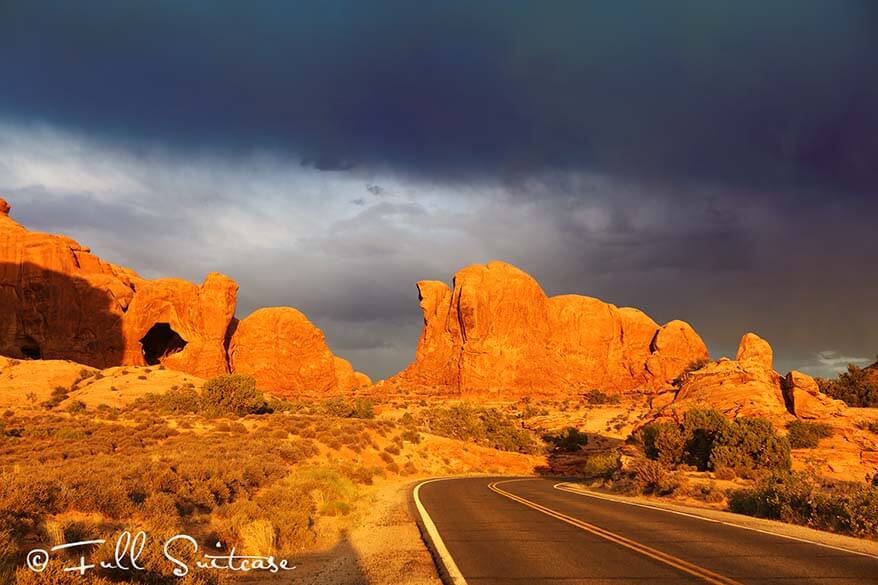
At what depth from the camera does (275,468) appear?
1897 centimetres

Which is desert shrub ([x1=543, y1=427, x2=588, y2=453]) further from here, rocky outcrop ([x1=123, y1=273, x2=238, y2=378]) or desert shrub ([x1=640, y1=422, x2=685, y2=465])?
rocky outcrop ([x1=123, y1=273, x2=238, y2=378])

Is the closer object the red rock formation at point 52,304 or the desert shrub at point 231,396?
the desert shrub at point 231,396

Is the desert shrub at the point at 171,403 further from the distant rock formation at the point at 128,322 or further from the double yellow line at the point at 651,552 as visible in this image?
the double yellow line at the point at 651,552

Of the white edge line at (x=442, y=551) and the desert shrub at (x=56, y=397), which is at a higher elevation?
the white edge line at (x=442, y=551)

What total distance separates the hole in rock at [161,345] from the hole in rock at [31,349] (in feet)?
46.8

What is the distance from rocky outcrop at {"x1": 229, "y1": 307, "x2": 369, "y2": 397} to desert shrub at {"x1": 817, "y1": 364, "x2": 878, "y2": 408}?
210ft

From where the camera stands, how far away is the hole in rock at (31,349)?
193 feet

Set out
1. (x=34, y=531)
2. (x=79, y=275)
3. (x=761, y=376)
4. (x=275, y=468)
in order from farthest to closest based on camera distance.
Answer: (x=79, y=275)
(x=761, y=376)
(x=275, y=468)
(x=34, y=531)

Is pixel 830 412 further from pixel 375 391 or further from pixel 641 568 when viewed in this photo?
pixel 375 391

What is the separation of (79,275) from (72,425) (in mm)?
43292

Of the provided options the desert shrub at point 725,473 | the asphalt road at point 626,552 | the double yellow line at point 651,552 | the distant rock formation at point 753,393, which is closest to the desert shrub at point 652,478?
the desert shrub at point 725,473

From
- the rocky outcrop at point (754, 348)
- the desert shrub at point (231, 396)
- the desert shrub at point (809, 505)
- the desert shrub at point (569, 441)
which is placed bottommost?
the desert shrub at point (569, 441)

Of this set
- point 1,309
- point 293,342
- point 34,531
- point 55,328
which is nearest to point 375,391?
point 293,342

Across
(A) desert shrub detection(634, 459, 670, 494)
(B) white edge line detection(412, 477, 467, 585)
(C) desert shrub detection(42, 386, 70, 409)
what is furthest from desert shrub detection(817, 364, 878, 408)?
(C) desert shrub detection(42, 386, 70, 409)
